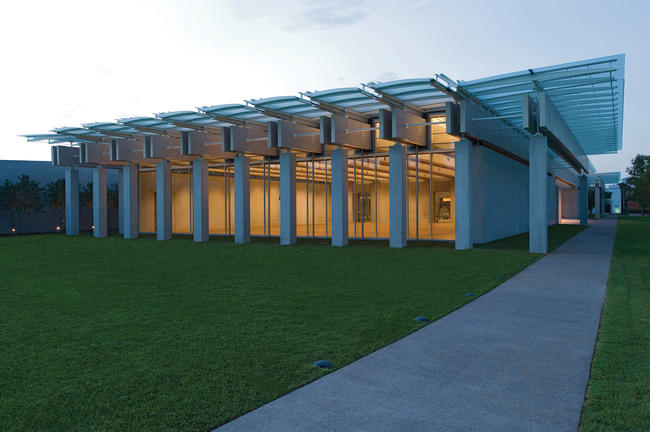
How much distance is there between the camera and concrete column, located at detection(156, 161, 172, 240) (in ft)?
82.7

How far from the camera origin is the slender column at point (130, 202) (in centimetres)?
2677

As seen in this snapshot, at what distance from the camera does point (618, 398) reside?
13.0 ft

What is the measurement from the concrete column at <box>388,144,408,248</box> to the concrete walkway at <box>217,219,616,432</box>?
11323mm

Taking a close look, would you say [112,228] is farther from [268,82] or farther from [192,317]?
[268,82]

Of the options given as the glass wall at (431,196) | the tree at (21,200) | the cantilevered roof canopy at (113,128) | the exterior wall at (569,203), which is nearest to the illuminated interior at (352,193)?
the glass wall at (431,196)

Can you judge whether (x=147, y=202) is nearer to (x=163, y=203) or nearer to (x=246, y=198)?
(x=163, y=203)

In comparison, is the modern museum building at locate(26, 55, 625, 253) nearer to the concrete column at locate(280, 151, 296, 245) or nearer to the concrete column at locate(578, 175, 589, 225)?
the concrete column at locate(280, 151, 296, 245)

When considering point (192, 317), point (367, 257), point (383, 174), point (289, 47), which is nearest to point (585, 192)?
point (383, 174)

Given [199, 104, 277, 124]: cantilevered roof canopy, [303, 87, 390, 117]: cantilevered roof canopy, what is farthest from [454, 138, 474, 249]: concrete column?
[199, 104, 277, 124]: cantilevered roof canopy

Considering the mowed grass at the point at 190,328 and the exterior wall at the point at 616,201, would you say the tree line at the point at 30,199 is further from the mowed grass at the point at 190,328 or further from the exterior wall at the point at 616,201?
the exterior wall at the point at 616,201

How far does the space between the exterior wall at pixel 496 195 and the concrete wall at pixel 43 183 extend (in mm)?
28654

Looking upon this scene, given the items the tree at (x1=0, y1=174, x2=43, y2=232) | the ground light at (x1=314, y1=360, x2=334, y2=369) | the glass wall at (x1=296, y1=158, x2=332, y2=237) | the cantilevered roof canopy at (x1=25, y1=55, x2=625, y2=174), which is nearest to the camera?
the ground light at (x1=314, y1=360, x2=334, y2=369)

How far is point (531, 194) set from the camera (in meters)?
16.2

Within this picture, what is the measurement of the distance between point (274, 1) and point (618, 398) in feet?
56.8
